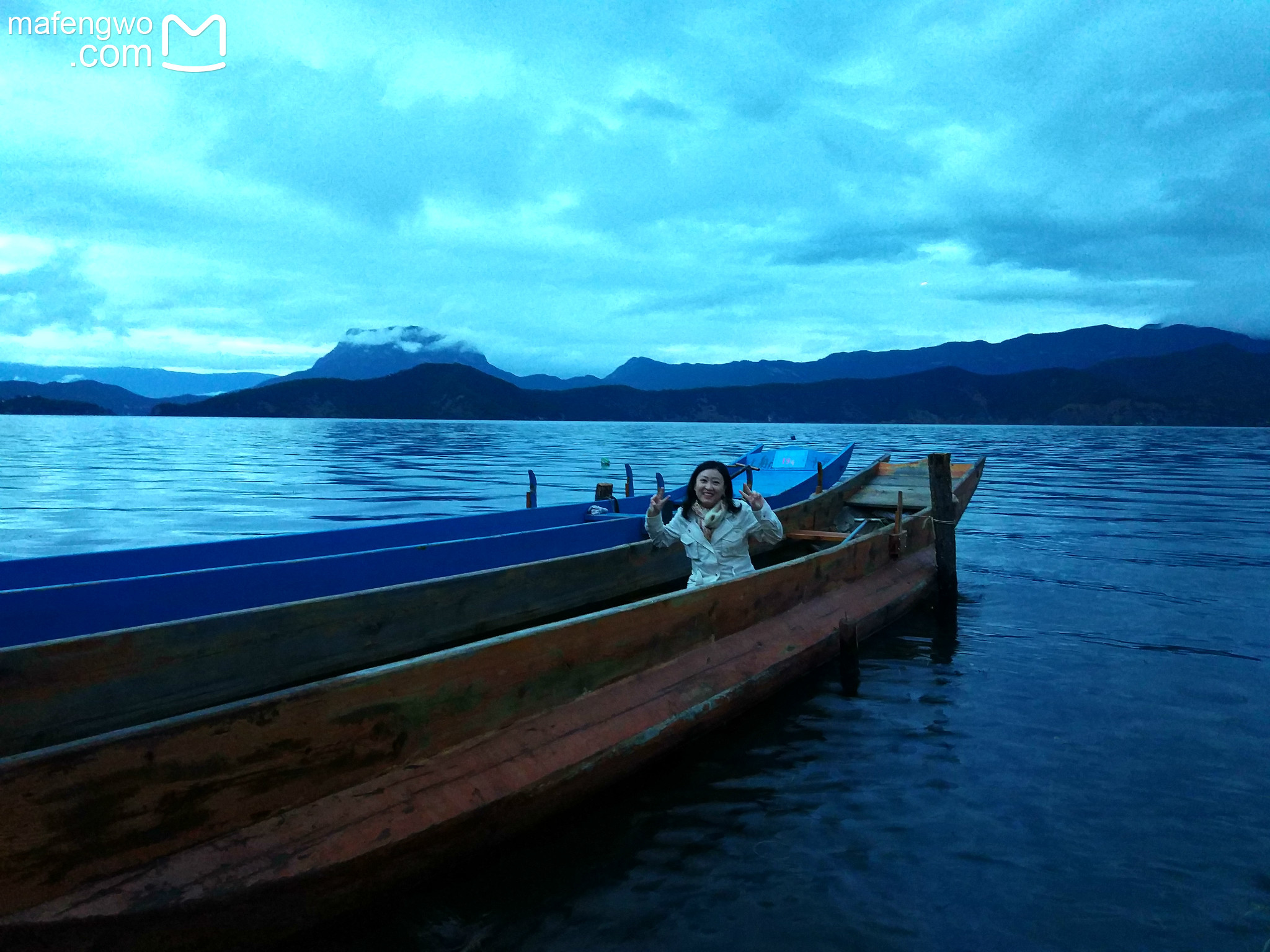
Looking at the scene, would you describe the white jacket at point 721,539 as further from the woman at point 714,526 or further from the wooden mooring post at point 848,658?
the wooden mooring post at point 848,658

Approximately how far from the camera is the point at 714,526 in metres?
6.66

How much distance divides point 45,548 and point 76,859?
577 inches

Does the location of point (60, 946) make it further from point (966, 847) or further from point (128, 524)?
point (128, 524)

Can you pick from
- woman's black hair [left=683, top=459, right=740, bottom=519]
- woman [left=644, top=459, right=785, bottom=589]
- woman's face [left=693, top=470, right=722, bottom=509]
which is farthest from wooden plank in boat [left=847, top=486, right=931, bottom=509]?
woman's face [left=693, top=470, right=722, bottom=509]

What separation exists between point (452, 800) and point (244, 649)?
2.74 m

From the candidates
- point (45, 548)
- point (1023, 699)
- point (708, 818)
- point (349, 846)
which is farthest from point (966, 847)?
point (45, 548)

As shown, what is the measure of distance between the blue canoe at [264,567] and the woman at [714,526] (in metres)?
2.94

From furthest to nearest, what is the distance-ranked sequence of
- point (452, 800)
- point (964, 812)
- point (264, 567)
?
point (264, 567) < point (964, 812) < point (452, 800)

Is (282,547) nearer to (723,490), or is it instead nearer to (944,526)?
(723,490)

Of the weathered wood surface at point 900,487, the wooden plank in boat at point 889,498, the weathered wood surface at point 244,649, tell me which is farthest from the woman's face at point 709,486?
the wooden plank in boat at point 889,498

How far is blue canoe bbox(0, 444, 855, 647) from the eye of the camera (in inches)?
235

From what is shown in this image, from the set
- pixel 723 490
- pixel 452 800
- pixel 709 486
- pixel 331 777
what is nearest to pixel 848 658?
pixel 723 490

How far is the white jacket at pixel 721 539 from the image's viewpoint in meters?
6.57

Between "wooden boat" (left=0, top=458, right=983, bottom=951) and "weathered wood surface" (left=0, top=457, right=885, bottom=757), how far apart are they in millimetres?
1798
